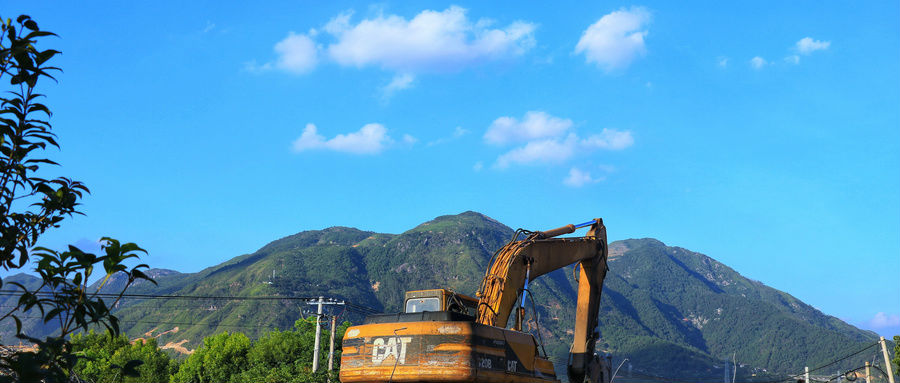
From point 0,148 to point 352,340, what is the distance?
11.9m

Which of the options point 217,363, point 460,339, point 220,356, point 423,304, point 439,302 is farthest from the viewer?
point 220,356

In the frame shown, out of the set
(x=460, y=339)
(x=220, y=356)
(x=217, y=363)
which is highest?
(x=460, y=339)

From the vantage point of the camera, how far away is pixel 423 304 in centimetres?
1928

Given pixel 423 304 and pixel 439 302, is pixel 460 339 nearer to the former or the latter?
pixel 439 302

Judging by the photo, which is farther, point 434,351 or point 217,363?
point 217,363

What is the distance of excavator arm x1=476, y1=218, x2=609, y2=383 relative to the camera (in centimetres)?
1938

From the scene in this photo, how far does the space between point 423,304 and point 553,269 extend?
21.8 ft

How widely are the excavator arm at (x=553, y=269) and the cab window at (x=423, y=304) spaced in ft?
3.87

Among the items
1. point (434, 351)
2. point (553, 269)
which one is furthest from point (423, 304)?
point (553, 269)

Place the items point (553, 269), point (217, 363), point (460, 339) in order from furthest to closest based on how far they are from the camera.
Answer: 1. point (217, 363)
2. point (553, 269)
3. point (460, 339)

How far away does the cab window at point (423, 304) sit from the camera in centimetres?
1892

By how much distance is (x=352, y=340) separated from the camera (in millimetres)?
16203

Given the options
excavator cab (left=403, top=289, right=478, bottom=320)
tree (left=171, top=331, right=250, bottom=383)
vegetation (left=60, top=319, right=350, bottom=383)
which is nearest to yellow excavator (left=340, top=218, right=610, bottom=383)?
excavator cab (left=403, top=289, right=478, bottom=320)

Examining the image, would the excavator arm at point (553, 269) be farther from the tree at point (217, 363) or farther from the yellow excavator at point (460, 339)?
the tree at point (217, 363)
